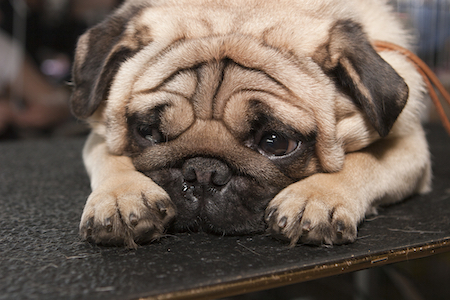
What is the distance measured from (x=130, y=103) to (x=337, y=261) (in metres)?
0.96

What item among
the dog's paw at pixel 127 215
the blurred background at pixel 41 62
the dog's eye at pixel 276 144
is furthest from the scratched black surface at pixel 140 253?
the blurred background at pixel 41 62

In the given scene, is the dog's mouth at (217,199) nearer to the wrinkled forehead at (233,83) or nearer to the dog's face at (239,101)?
the dog's face at (239,101)

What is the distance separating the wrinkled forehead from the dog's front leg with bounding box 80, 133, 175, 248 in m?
0.30

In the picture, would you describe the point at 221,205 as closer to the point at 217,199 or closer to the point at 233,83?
the point at 217,199

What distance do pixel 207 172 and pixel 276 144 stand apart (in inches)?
10.9

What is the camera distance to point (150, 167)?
61.9 inches

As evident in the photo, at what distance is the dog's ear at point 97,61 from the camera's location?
1780 mm

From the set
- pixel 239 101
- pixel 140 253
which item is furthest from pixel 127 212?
pixel 239 101

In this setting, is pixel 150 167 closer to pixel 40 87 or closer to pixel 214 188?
pixel 214 188

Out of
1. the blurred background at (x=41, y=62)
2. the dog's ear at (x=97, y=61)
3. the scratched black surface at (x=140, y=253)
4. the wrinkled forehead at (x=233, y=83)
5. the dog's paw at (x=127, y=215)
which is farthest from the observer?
the blurred background at (x=41, y=62)

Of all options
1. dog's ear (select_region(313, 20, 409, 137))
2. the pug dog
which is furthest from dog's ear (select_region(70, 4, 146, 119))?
dog's ear (select_region(313, 20, 409, 137))

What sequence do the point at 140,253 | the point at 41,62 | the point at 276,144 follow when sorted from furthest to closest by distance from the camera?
1. the point at 41,62
2. the point at 276,144
3. the point at 140,253

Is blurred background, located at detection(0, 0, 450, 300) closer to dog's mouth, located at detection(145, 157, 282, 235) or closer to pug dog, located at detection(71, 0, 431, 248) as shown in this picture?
pug dog, located at detection(71, 0, 431, 248)

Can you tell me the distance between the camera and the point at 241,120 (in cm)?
148
